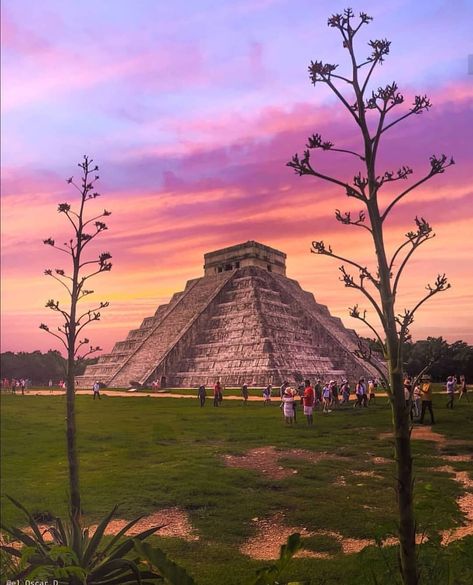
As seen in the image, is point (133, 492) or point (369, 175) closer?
point (369, 175)

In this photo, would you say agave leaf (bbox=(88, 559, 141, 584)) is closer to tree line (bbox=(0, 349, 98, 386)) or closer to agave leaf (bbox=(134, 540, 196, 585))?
agave leaf (bbox=(134, 540, 196, 585))

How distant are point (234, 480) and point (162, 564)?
7.60 meters

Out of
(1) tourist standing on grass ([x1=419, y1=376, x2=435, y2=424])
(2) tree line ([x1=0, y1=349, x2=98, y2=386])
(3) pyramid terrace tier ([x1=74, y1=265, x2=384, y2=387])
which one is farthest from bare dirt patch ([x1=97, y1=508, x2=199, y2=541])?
(2) tree line ([x1=0, y1=349, x2=98, y2=386])

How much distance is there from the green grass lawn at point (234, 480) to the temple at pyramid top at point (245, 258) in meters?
38.1

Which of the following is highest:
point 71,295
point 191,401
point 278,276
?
point 278,276

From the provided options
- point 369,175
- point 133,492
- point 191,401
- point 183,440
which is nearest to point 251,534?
point 133,492

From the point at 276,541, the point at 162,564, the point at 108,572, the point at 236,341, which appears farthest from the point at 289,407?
the point at 236,341

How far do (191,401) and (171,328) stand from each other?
75.4ft

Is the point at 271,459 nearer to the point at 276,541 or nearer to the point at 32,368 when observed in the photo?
the point at 276,541

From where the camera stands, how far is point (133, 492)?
33.4ft

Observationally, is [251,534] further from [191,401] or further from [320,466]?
[191,401]

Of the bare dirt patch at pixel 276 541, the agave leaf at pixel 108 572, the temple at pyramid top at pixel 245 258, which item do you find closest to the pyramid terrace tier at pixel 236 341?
the temple at pyramid top at pixel 245 258

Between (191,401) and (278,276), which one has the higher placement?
(278,276)

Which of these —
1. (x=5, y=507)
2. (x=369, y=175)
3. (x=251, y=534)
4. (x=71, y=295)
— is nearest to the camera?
(x=369, y=175)
